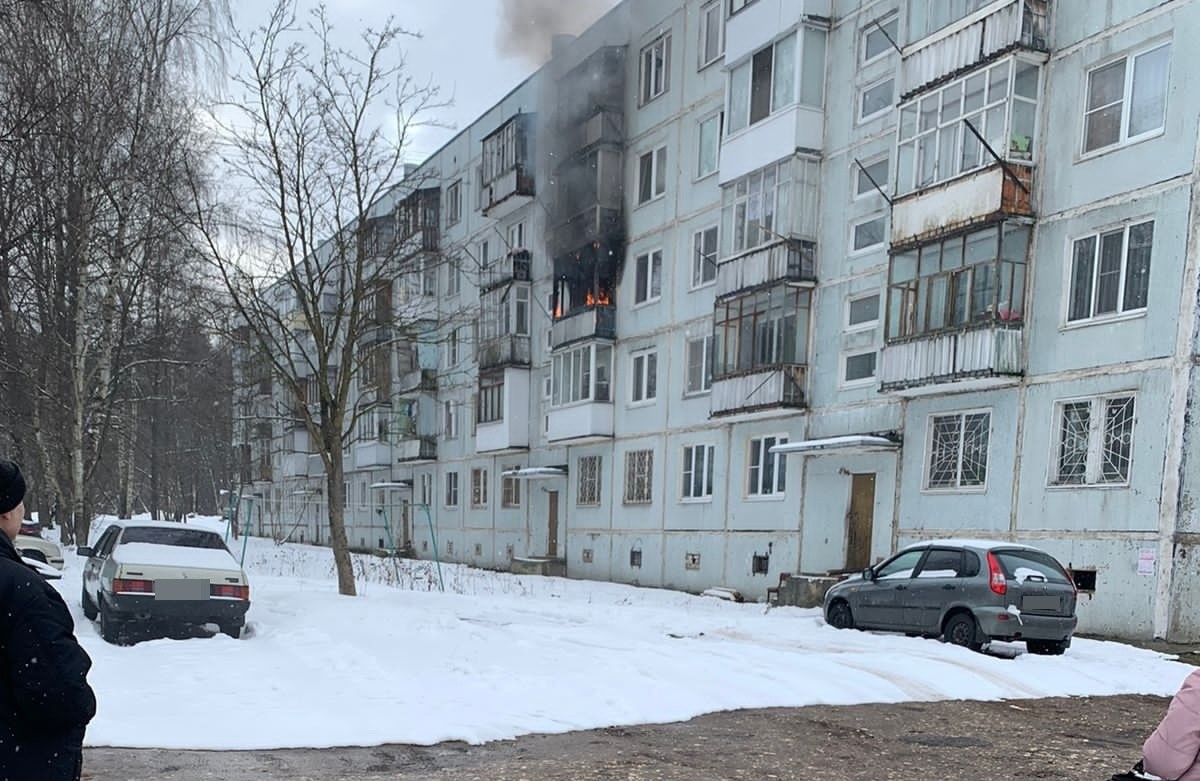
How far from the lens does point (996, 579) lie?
37.6 ft

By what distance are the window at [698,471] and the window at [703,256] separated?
4.32 m

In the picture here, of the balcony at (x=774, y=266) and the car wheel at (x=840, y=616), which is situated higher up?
the balcony at (x=774, y=266)

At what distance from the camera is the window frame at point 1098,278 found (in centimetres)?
1443

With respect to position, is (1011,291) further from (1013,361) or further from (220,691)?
(220,691)

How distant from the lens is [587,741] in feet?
22.8

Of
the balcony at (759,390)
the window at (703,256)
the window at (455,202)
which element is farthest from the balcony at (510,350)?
the balcony at (759,390)

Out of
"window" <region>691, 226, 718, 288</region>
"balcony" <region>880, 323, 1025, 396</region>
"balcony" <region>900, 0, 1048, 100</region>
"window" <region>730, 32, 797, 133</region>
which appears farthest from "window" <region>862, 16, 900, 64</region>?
"balcony" <region>880, 323, 1025, 396</region>

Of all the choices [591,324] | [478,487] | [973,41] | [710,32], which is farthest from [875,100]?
[478,487]

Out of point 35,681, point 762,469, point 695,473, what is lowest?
point 35,681

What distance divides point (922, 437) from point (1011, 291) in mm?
3254

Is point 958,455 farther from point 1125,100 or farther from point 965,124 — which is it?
point 1125,100

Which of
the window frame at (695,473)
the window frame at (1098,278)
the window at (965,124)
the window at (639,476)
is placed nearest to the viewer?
the window frame at (1098,278)

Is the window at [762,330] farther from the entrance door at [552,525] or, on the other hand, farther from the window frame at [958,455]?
the entrance door at [552,525]

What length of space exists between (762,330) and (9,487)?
19.2 meters
